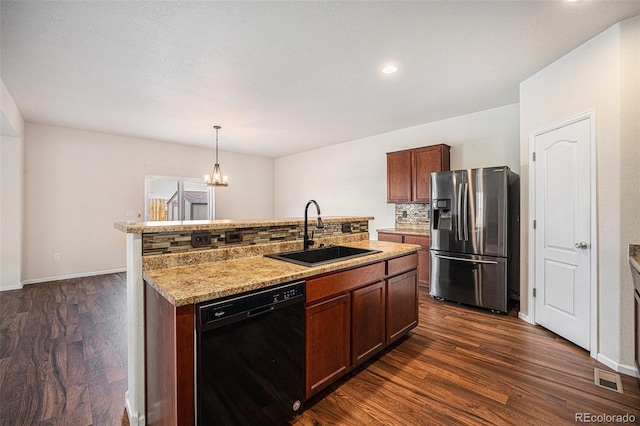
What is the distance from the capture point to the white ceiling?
6.84ft

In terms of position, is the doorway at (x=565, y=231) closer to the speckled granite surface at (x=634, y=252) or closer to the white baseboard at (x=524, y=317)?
the white baseboard at (x=524, y=317)

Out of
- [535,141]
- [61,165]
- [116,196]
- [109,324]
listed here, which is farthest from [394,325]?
[61,165]

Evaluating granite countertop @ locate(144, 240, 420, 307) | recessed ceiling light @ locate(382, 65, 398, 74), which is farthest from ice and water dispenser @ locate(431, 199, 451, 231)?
granite countertop @ locate(144, 240, 420, 307)

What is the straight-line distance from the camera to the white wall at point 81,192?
489cm

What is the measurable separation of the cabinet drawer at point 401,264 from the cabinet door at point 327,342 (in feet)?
1.92

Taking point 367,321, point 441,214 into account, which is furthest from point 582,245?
point 367,321

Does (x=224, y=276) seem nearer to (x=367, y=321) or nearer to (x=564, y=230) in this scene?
(x=367, y=321)

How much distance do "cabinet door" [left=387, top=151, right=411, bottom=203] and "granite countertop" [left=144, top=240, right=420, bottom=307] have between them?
9.66ft

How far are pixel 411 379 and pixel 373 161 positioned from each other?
14.3 ft

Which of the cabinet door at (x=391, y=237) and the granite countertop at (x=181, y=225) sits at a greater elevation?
the granite countertop at (x=181, y=225)

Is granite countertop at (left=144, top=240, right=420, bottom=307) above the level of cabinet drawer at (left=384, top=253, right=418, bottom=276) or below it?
above

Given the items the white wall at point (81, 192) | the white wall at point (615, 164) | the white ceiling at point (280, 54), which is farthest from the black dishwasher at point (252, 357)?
the white wall at point (81, 192)

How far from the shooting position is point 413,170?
4.70 meters

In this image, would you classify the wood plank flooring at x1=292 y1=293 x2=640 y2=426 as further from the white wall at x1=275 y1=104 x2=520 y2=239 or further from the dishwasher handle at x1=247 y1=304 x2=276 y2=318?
the white wall at x1=275 y1=104 x2=520 y2=239
